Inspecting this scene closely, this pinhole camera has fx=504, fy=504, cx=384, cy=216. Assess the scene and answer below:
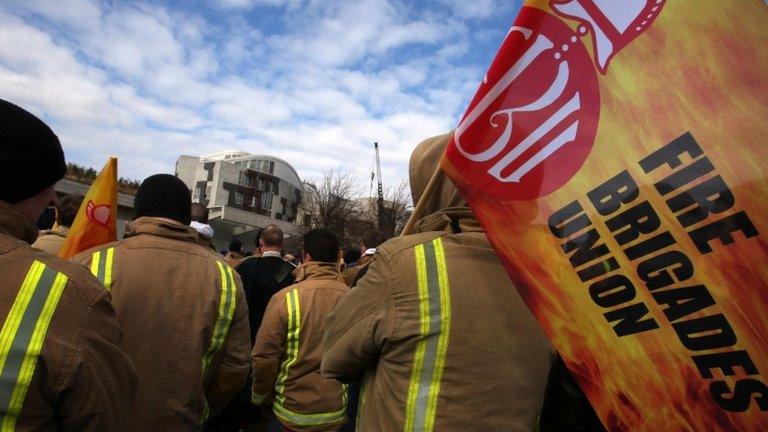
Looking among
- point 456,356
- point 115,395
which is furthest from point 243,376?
point 456,356

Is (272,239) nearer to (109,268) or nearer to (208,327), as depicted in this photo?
(208,327)

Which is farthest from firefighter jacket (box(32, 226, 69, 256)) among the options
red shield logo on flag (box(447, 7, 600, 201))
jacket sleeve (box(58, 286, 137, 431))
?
red shield logo on flag (box(447, 7, 600, 201))

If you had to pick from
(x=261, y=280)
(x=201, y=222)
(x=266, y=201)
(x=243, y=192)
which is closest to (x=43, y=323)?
(x=201, y=222)

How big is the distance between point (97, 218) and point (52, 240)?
40.4 inches

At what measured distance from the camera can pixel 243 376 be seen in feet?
8.93

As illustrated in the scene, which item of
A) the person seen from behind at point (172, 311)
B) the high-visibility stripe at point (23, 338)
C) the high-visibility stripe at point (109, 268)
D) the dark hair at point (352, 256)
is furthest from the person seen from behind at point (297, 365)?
the dark hair at point (352, 256)

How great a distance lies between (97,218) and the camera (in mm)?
2967

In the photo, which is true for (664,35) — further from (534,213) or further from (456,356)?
(456,356)

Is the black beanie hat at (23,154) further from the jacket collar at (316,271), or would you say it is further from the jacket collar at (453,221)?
the jacket collar at (316,271)

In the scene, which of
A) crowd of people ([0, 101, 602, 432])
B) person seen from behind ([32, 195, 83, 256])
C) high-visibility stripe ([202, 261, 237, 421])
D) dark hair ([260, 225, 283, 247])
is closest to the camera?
crowd of people ([0, 101, 602, 432])

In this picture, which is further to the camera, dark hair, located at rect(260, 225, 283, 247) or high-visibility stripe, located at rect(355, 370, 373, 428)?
dark hair, located at rect(260, 225, 283, 247)

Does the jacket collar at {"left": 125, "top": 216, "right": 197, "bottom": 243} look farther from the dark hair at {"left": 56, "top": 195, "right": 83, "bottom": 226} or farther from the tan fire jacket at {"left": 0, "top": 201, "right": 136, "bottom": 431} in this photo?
the dark hair at {"left": 56, "top": 195, "right": 83, "bottom": 226}

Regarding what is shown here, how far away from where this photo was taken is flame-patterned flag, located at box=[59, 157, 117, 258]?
2910 mm

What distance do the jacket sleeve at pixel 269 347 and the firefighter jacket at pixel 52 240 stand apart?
1.53 meters
